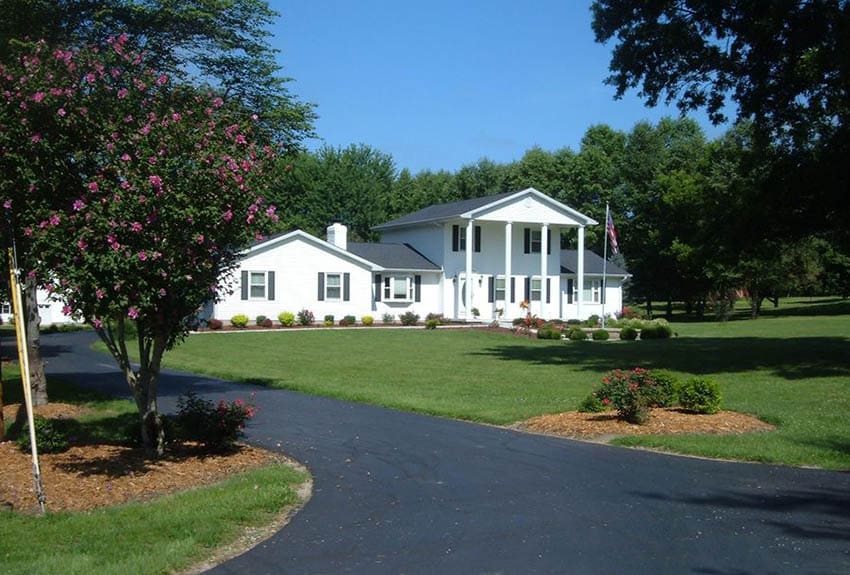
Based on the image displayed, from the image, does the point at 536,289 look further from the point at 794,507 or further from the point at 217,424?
the point at 794,507

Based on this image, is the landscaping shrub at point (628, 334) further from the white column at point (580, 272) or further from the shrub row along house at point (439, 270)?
the white column at point (580, 272)

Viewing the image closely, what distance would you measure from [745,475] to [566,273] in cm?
4236

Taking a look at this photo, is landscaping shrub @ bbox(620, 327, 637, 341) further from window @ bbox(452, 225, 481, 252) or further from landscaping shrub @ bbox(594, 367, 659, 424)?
landscaping shrub @ bbox(594, 367, 659, 424)

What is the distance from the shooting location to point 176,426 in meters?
11.6

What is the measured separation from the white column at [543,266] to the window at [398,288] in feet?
25.2

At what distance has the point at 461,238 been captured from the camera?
1866 inches

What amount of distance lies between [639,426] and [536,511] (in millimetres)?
5260

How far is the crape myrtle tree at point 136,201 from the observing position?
28.0 feet

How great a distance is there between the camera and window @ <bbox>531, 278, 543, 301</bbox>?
161 feet

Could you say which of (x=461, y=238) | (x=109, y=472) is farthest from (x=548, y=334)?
(x=109, y=472)

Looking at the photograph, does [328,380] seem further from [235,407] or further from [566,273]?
[566,273]

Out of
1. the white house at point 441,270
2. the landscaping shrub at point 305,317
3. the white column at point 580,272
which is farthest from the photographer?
the white column at point 580,272

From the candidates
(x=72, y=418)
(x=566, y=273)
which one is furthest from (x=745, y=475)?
(x=566, y=273)

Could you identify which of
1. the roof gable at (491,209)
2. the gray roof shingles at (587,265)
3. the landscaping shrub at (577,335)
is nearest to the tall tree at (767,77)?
the landscaping shrub at (577,335)
